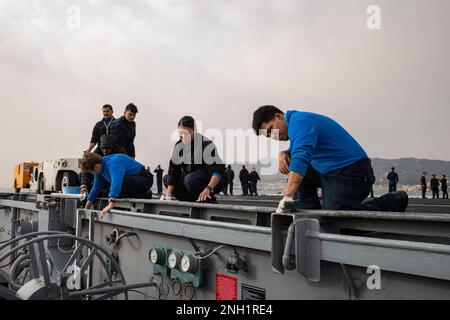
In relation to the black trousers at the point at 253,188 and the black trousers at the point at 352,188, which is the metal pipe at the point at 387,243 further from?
the black trousers at the point at 253,188

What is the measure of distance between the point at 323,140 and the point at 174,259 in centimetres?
192

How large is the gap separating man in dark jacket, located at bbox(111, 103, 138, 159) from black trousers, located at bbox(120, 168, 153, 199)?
1.06 meters

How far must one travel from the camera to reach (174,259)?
3.80 m

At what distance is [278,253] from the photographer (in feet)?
8.59

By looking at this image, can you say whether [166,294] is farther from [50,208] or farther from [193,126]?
[50,208]

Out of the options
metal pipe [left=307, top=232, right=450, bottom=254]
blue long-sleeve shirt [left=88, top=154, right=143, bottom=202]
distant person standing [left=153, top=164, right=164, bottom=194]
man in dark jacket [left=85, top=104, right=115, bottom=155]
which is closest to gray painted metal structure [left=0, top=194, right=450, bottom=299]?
metal pipe [left=307, top=232, right=450, bottom=254]

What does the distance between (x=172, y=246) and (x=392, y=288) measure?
242 centimetres

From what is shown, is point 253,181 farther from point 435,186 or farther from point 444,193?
point 444,193

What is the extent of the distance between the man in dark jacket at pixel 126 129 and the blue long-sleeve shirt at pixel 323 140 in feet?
13.0

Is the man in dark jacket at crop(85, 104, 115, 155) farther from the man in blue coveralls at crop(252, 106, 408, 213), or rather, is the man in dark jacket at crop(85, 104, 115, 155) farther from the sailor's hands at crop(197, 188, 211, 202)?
the man in blue coveralls at crop(252, 106, 408, 213)

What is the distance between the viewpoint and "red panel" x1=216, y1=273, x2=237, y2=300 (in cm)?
332

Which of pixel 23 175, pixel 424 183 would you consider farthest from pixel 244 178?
pixel 23 175
